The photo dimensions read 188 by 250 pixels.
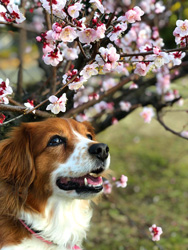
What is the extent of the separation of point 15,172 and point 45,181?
277 mm

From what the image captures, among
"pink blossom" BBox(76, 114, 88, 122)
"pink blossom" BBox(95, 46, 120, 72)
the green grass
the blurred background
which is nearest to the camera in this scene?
"pink blossom" BBox(95, 46, 120, 72)

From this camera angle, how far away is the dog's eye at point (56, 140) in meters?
2.92

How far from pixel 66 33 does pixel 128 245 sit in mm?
3979

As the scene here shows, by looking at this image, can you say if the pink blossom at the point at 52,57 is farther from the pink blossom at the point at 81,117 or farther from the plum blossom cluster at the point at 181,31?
the pink blossom at the point at 81,117

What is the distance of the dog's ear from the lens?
2.82 meters

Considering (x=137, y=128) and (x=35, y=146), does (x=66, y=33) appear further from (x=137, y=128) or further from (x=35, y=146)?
(x=137, y=128)

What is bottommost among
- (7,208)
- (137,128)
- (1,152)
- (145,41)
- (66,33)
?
(137,128)

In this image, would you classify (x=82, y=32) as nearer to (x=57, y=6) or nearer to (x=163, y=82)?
(x=57, y=6)

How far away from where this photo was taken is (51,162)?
285 centimetres

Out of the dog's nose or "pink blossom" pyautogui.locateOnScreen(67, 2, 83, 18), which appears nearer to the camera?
"pink blossom" pyautogui.locateOnScreen(67, 2, 83, 18)

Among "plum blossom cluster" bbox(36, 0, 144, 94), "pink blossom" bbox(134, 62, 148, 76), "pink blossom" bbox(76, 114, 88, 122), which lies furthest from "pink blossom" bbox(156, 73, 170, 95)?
"plum blossom cluster" bbox(36, 0, 144, 94)

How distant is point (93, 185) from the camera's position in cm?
280

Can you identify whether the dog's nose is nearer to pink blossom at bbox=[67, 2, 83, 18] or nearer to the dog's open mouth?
the dog's open mouth

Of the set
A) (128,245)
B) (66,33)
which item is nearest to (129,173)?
(128,245)
